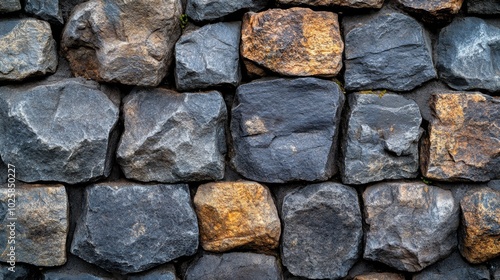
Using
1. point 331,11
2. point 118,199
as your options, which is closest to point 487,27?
point 331,11

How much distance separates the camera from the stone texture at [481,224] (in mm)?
1887

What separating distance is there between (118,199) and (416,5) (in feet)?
4.27

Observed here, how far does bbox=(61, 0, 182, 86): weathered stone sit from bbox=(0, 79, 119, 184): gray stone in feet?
0.41

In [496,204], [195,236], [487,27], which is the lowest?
[195,236]

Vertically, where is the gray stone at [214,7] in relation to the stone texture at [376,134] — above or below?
above

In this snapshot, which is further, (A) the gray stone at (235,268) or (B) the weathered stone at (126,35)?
(A) the gray stone at (235,268)

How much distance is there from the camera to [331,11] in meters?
1.88

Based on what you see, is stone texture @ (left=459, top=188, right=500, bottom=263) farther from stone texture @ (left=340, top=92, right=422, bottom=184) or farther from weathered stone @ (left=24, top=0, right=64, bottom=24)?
weathered stone @ (left=24, top=0, right=64, bottom=24)

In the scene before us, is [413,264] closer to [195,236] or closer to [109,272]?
[195,236]

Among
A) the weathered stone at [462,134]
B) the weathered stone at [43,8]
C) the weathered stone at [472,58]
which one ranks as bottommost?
the weathered stone at [462,134]

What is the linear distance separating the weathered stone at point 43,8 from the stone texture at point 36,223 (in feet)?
2.03

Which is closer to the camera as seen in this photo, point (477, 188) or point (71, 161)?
point (71, 161)

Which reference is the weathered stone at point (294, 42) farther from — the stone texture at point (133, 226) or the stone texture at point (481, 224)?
the stone texture at point (481, 224)

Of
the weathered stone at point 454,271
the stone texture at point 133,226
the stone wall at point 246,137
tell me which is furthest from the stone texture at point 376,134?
the stone texture at point 133,226
